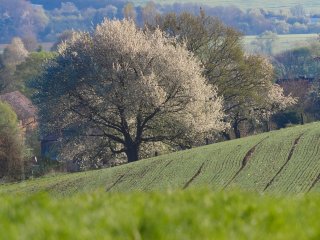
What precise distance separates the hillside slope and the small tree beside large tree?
53.3 feet

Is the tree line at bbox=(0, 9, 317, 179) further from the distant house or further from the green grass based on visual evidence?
the distant house

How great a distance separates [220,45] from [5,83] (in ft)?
231

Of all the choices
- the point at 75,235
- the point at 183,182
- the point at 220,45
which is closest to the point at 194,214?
the point at 75,235

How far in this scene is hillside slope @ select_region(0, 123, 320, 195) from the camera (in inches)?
1266

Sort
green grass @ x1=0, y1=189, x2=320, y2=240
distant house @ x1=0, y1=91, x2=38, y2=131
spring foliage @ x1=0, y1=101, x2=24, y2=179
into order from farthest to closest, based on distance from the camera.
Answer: distant house @ x1=0, y1=91, x2=38, y2=131 < spring foliage @ x1=0, y1=101, x2=24, y2=179 < green grass @ x1=0, y1=189, x2=320, y2=240

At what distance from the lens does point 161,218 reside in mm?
5973

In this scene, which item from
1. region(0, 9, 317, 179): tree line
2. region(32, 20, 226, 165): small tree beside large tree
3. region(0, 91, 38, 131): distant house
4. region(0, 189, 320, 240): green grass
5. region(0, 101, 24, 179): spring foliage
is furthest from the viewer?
region(0, 91, 38, 131): distant house

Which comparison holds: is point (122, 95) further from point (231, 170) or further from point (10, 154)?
point (231, 170)

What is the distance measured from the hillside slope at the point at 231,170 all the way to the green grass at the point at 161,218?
22.7 metres

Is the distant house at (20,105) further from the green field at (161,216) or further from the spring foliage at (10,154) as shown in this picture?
the green field at (161,216)

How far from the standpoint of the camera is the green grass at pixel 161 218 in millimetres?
5406

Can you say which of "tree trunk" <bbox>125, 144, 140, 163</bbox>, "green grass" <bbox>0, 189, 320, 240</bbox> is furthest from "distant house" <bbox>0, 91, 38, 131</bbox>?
"green grass" <bbox>0, 189, 320, 240</bbox>

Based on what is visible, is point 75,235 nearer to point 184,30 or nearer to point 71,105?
point 71,105

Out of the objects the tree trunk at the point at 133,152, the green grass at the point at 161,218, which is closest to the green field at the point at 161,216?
the green grass at the point at 161,218
